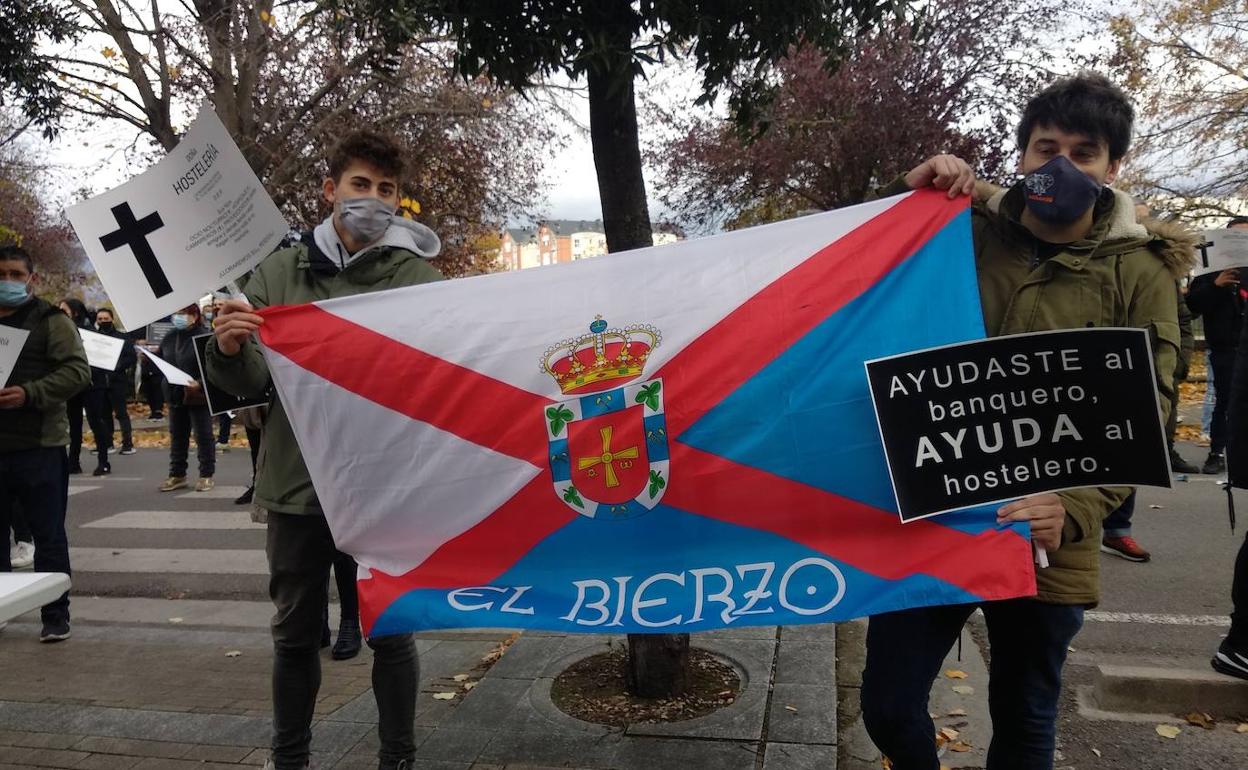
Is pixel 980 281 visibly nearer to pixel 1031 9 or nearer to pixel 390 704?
pixel 390 704

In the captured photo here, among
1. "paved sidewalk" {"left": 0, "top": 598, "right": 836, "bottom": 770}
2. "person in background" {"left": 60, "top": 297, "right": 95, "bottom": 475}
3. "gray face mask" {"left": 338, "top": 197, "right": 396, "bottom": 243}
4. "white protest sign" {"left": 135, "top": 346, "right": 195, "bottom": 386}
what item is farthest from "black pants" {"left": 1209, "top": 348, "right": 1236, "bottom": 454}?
"person in background" {"left": 60, "top": 297, "right": 95, "bottom": 475}

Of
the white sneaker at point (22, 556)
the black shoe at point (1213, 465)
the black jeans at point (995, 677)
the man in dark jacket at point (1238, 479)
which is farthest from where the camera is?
the black shoe at point (1213, 465)

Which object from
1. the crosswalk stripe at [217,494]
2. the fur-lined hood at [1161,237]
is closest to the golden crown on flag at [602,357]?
the fur-lined hood at [1161,237]

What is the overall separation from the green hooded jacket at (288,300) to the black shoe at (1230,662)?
11.7 ft

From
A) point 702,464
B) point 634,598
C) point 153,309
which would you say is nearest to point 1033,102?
point 702,464

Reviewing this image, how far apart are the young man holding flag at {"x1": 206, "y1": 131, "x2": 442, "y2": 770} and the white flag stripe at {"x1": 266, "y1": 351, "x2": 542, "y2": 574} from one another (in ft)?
0.30

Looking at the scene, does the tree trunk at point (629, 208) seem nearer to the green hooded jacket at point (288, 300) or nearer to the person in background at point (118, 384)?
the green hooded jacket at point (288, 300)

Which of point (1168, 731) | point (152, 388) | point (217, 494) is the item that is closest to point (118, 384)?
point (217, 494)

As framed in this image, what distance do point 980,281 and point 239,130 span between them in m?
15.3

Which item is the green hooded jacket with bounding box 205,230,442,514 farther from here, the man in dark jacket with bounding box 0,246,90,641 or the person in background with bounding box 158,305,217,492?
→ the person in background with bounding box 158,305,217,492

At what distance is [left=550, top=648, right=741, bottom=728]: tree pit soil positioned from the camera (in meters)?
3.43

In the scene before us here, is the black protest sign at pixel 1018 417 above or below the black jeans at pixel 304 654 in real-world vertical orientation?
above

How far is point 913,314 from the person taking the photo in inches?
96.0

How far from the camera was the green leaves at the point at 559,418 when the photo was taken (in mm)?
2648
